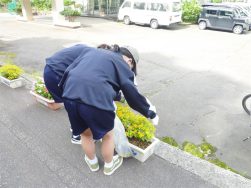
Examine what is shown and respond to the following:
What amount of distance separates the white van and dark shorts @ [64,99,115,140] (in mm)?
12997

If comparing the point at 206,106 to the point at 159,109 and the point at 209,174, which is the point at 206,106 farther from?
the point at 209,174

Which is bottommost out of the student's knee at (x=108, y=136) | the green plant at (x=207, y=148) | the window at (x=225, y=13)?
the green plant at (x=207, y=148)

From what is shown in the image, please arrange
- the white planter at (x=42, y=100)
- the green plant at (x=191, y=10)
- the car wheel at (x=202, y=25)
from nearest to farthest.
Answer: the white planter at (x=42, y=100), the car wheel at (x=202, y=25), the green plant at (x=191, y=10)

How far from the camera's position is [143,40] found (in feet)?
36.9

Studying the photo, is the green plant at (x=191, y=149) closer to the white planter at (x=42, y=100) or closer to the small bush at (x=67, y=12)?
the white planter at (x=42, y=100)

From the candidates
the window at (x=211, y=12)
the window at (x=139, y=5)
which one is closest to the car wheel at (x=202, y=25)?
the window at (x=211, y=12)

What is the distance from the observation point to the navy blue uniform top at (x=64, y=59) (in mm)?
2611

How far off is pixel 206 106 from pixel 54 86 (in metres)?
3.48

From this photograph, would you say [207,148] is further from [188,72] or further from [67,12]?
[67,12]

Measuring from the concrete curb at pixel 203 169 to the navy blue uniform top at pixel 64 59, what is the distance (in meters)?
1.63

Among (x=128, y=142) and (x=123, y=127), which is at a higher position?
(x=123, y=127)

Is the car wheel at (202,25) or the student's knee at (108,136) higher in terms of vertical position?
the car wheel at (202,25)

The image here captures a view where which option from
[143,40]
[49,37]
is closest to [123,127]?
[143,40]

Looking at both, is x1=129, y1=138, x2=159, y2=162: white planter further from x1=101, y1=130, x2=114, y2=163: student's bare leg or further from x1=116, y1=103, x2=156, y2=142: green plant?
x1=101, y1=130, x2=114, y2=163: student's bare leg
